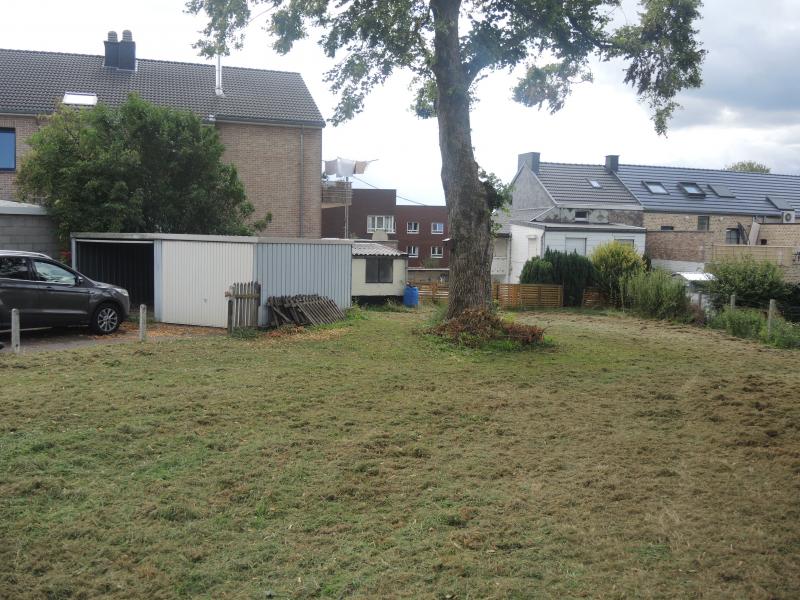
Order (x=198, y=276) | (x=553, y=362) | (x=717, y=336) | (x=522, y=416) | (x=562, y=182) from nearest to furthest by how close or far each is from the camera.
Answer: (x=522, y=416) < (x=553, y=362) < (x=198, y=276) < (x=717, y=336) < (x=562, y=182)

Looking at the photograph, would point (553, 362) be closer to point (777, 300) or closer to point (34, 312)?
point (34, 312)

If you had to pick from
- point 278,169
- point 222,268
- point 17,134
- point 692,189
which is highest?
point 692,189

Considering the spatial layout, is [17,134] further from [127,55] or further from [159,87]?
[127,55]

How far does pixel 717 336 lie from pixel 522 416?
13478mm

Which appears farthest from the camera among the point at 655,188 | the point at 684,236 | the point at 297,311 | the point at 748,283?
the point at 655,188

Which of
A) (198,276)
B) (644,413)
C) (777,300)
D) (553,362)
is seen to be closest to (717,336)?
(777,300)

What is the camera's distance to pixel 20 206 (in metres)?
19.1

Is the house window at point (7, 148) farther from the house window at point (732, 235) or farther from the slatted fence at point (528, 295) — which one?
the house window at point (732, 235)

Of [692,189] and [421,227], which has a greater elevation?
[692,189]

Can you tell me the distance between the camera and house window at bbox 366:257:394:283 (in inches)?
1113

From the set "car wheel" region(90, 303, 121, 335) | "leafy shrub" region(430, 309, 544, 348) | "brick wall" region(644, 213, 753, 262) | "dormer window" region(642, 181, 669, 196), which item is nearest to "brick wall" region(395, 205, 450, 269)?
"dormer window" region(642, 181, 669, 196)

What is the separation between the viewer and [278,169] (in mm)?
29047

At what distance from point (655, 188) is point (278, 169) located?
23642 mm

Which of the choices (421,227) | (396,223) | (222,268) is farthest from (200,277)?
(421,227)
